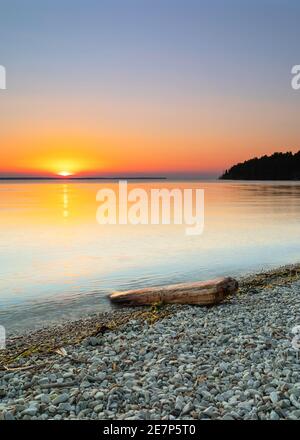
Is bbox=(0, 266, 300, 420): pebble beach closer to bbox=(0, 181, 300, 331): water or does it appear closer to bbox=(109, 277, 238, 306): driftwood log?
bbox=(109, 277, 238, 306): driftwood log

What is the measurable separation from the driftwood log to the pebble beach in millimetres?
609

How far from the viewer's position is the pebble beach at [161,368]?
5.39m

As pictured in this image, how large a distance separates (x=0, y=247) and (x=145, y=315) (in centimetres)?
1606

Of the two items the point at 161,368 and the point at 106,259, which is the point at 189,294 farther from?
the point at 106,259

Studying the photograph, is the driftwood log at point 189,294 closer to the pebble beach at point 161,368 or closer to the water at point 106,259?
the pebble beach at point 161,368

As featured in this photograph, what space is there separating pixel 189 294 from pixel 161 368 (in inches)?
180

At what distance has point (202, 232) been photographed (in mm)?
29719

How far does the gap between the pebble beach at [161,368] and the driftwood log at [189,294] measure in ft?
2.00

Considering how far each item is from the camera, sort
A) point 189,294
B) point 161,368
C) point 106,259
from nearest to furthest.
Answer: point 161,368 < point 189,294 < point 106,259

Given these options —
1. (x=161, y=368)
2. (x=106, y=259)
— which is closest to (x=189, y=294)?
(x=161, y=368)

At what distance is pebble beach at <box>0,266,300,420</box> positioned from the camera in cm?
539

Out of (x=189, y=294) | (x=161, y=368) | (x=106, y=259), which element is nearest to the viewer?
(x=161, y=368)

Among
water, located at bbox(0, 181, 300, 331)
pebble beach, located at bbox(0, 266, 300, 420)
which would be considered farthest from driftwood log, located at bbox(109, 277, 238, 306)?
water, located at bbox(0, 181, 300, 331)

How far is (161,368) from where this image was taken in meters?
6.60
